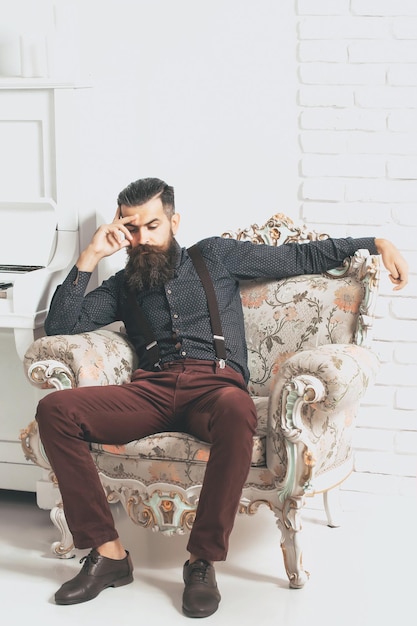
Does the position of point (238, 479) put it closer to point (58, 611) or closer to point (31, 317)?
point (58, 611)

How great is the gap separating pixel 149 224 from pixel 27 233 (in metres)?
0.57

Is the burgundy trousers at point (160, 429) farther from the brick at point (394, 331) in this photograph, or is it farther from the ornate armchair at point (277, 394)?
the brick at point (394, 331)

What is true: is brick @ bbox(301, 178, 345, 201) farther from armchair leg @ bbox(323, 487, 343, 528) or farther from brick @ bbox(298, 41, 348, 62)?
armchair leg @ bbox(323, 487, 343, 528)

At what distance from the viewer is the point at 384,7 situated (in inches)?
139

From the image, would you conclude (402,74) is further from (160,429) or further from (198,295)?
(160,429)

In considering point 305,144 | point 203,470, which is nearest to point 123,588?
point 203,470

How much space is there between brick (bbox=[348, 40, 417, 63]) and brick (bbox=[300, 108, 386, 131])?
190 millimetres

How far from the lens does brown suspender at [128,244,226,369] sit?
10.7ft

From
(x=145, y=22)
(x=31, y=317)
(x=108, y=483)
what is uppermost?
(x=145, y=22)

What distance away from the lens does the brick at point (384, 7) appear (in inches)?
138

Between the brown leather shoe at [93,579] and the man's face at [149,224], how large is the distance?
105 cm

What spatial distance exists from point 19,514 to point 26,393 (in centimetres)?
45

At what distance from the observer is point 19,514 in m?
3.64

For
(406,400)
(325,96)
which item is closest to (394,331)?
(406,400)
